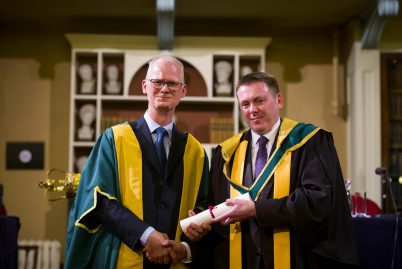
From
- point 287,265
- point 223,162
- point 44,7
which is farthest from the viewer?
point 44,7

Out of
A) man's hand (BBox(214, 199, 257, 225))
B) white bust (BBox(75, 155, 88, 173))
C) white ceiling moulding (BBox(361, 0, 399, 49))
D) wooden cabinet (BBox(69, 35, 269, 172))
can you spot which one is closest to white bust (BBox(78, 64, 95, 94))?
wooden cabinet (BBox(69, 35, 269, 172))

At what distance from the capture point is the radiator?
5.02 meters

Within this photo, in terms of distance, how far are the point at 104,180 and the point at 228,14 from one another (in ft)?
10.8

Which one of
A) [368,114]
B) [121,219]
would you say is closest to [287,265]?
[121,219]

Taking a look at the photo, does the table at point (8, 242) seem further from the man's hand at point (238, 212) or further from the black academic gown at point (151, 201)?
the man's hand at point (238, 212)

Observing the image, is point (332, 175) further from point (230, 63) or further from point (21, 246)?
point (21, 246)

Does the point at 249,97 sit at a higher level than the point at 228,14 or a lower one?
lower

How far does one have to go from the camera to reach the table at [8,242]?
337 cm

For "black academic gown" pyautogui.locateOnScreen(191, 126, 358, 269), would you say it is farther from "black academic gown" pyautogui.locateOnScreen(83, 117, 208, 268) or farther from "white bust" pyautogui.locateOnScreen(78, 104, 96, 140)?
"white bust" pyautogui.locateOnScreen(78, 104, 96, 140)

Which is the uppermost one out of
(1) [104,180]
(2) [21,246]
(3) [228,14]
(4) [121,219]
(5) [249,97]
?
(3) [228,14]

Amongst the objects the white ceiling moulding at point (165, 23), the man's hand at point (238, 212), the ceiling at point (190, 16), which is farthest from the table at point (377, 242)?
the white ceiling moulding at point (165, 23)

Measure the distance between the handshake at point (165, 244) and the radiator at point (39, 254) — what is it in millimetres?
3159

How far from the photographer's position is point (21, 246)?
5.18 meters

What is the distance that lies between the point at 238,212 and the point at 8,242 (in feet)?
6.10
